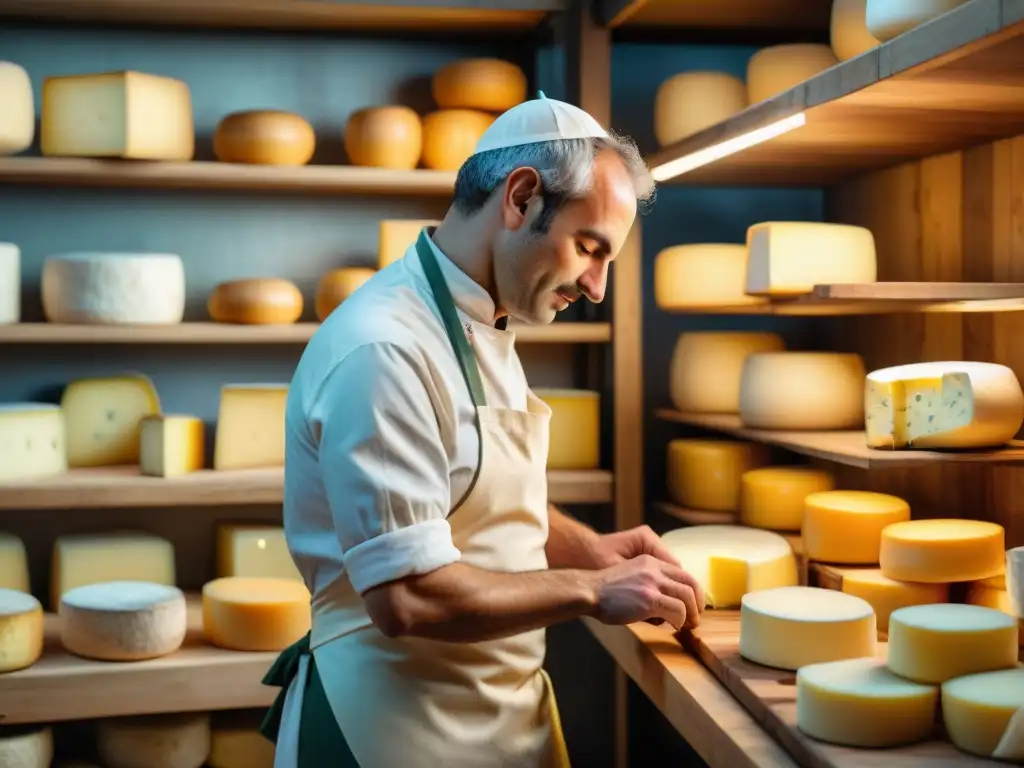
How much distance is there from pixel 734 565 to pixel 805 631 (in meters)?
0.40

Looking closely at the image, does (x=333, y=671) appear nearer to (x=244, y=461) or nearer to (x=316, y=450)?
(x=316, y=450)

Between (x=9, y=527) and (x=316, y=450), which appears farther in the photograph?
(x=9, y=527)

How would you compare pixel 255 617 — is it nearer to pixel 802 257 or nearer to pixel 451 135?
pixel 451 135

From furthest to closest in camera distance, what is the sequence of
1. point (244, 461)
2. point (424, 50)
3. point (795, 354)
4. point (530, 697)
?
point (424, 50), point (244, 461), point (795, 354), point (530, 697)

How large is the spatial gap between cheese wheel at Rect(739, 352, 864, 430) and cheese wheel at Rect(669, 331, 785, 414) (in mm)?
326

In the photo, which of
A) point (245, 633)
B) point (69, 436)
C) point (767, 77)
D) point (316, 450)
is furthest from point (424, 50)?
point (316, 450)

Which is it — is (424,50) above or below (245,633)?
above

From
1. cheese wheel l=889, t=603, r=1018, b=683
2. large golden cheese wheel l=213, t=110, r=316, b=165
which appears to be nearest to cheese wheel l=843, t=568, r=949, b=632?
cheese wheel l=889, t=603, r=1018, b=683

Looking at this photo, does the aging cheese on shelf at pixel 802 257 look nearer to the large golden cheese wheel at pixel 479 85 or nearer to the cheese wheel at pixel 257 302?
the large golden cheese wheel at pixel 479 85

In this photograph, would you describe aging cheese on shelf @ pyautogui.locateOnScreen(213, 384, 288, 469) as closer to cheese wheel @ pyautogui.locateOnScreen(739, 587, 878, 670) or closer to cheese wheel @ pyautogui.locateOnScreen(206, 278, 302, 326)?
cheese wheel @ pyautogui.locateOnScreen(206, 278, 302, 326)

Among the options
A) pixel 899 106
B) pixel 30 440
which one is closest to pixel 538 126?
pixel 899 106

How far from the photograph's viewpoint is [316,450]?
1512 millimetres

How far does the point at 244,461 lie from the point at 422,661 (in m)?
1.39

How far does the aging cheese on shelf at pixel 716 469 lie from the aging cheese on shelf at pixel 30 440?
141 centimetres
